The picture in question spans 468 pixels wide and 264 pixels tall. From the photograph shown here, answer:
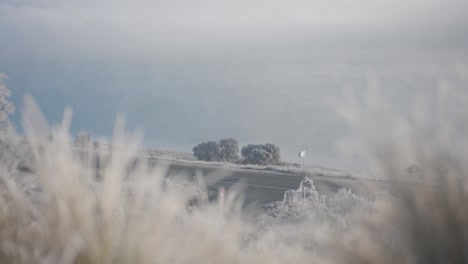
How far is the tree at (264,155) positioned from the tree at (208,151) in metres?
1.79

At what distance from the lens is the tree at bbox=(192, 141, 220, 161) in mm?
32281

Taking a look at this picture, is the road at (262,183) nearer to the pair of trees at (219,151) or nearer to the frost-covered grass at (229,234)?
the frost-covered grass at (229,234)

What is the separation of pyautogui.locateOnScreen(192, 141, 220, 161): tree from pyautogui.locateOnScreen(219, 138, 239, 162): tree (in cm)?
24

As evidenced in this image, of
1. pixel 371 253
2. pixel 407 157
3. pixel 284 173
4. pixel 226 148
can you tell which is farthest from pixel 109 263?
pixel 226 148

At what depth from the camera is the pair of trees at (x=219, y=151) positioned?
32.2 meters

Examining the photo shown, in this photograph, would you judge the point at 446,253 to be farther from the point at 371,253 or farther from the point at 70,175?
the point at 70,175

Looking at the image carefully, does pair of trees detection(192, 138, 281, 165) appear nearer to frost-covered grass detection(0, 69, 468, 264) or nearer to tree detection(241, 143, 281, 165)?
tree detection(241, 143, 281, 165)

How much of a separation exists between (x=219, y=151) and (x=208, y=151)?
580 millimetres

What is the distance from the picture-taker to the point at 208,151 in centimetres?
3244

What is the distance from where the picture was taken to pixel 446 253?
2623 millimetres

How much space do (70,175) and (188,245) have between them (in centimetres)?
77

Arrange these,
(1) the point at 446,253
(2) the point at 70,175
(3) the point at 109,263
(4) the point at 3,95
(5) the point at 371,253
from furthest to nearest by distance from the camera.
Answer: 1. (4) the point at 3,95
2. (2) the point at 70,175
3. (3) the point at 109,263
4. (5) the point at 371,253
5. (1) the point at 446,253

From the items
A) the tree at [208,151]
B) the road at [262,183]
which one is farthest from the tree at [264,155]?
the road at [262,183]

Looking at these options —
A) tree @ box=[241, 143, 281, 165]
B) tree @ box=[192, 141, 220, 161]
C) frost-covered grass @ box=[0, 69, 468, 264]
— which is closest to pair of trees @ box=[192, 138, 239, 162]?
tree @ box=[192, 141, 220, 161]
